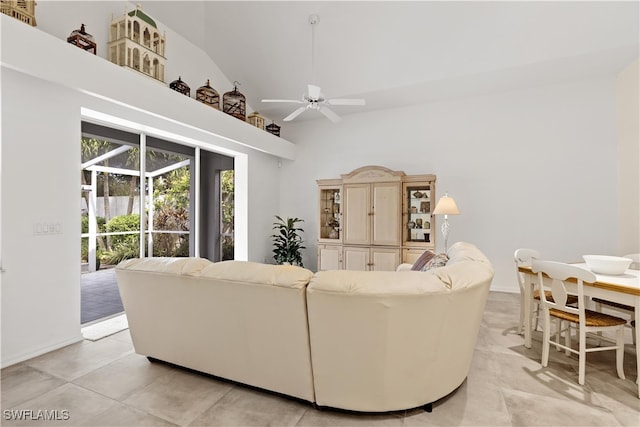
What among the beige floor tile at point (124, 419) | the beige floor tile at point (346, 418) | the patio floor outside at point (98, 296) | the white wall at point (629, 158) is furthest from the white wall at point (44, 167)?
the white wall at point (629, 158)

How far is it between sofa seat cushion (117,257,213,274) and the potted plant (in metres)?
3.43

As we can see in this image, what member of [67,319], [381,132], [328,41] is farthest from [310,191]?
[67,319]

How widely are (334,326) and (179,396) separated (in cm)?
118

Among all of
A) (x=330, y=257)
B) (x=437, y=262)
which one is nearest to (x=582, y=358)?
(x=437, y=262)

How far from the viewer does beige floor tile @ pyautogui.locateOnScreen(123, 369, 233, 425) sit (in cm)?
182

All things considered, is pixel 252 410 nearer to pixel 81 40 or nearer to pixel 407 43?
pixel 81 40

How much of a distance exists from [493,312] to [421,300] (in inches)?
106

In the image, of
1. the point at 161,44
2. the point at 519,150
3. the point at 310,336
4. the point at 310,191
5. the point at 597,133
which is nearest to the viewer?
the point at 310,336

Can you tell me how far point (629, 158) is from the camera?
12.7ft

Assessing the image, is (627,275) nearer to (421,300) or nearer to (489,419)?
(489,419)

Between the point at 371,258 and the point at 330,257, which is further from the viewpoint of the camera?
the point at 330,257

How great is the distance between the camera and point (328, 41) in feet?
14.1

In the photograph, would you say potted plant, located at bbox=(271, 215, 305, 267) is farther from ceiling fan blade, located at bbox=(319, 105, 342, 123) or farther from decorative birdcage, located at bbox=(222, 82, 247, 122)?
ceiling fan blade, located at bbox=(319, 105, 342, 123)

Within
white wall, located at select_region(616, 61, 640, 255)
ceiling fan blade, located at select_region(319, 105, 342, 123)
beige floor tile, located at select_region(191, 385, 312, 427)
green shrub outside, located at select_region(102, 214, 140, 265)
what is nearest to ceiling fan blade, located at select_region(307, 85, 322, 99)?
ceiling fan blade, located at select_region(319, 105, 342, 123)
